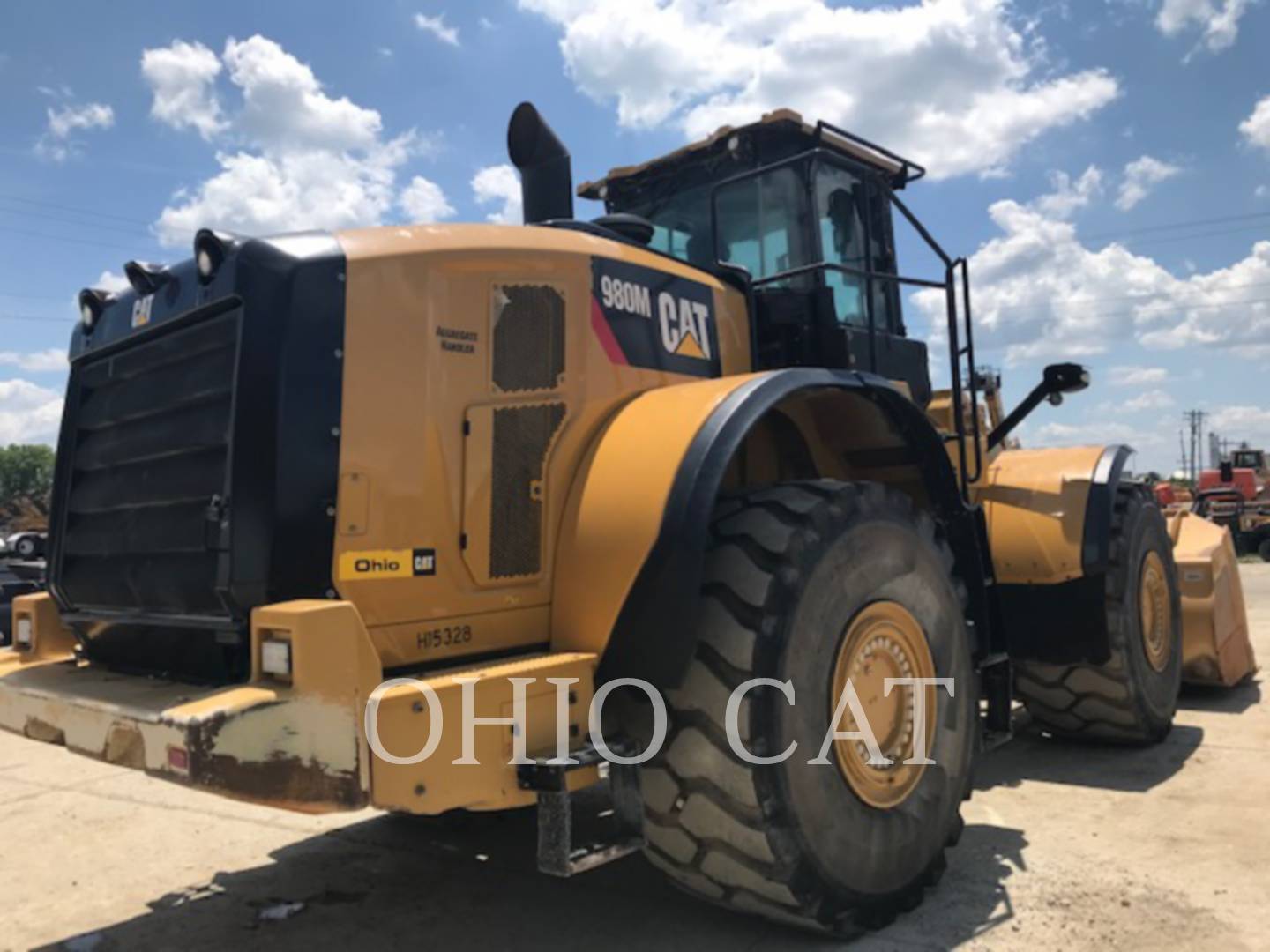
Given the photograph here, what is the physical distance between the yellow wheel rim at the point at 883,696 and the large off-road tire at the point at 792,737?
0.04ft

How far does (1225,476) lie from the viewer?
2620cm

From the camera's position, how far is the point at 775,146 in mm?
5012

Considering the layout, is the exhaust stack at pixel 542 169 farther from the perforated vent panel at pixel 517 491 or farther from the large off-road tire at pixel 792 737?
the large off-road tire at pixel 792 737

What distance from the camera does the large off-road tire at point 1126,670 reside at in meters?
5.42

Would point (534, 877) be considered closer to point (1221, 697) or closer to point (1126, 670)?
point (1126, 670)

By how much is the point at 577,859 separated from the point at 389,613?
34.1 inches

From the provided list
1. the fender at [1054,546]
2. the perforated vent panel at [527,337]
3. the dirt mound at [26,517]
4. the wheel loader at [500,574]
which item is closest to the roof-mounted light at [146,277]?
the wheel loader at [500,574]

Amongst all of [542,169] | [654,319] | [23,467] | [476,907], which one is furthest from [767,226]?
[23,467]

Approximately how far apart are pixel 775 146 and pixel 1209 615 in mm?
4316

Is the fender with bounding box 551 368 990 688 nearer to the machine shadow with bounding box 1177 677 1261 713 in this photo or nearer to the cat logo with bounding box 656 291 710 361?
the cat logo with bounding box 656 291 710 361

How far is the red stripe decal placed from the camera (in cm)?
351

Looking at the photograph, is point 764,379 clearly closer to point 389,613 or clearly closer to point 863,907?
point 389,613

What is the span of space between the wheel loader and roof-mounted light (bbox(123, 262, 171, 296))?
1 cm

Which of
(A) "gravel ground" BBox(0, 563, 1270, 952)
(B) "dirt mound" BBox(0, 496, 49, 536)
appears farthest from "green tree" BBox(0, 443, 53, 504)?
(A) "gravel ground" BBox(0, 563, 1270, 952)
